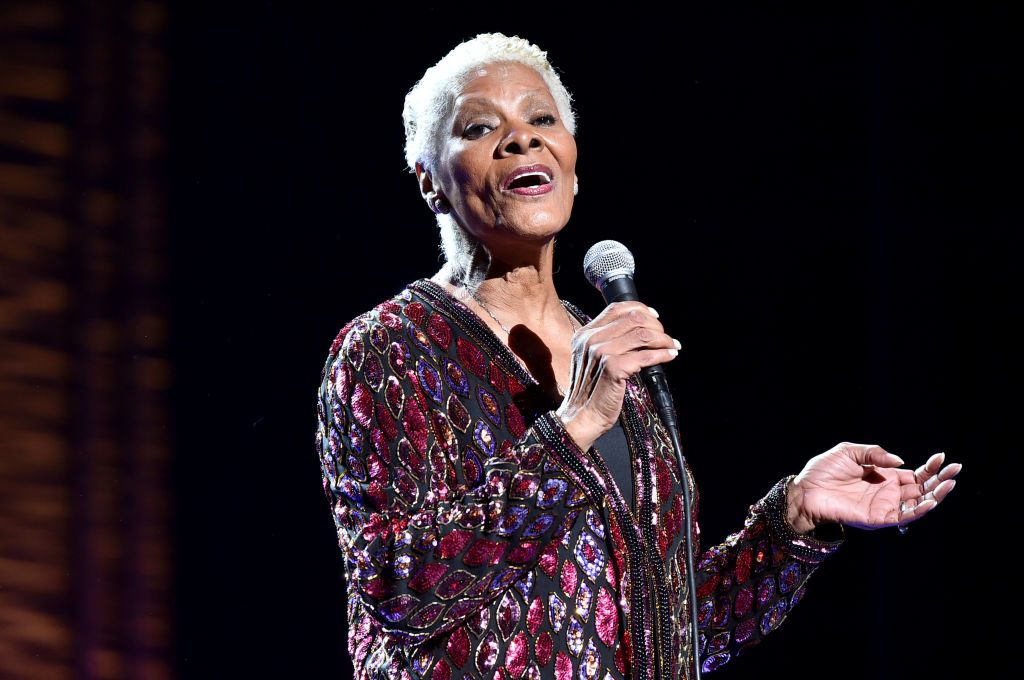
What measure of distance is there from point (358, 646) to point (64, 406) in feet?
2.37

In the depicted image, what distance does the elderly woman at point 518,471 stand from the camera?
1.26 meters

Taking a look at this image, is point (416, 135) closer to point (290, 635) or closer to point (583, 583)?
point (583, 583)

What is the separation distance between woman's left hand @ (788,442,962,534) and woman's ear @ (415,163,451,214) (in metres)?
0.69

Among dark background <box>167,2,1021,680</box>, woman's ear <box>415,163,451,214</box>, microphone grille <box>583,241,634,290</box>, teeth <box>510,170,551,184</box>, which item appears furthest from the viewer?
dark background <box>167,2,1021,680</box>

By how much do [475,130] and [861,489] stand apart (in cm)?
79

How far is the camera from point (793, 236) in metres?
2.66

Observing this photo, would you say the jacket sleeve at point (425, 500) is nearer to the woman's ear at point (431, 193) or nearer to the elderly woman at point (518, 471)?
the elderly woman at point (518, 471)

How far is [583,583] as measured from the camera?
135cm

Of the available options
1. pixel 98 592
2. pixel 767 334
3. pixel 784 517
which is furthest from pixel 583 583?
pixel 767 334

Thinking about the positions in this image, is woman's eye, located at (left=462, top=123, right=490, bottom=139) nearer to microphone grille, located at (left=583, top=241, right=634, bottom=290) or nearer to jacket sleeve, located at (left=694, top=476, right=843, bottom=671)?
microphone grille, located at (left=583, top=241, right=634, bottom=290)

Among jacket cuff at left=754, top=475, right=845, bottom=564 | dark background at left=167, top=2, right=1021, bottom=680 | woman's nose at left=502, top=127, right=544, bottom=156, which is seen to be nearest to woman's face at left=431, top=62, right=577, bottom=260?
woman's nose at left=502, top=127, right=544, bottom=156

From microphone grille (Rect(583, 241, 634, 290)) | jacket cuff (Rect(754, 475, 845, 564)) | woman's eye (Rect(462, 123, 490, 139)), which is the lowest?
jacket cuff (Rect(754, 475, 845, 564))

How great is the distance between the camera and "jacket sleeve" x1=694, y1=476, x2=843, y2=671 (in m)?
1.65

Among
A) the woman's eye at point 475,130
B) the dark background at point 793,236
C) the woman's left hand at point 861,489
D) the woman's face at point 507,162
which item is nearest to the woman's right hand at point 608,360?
the woman's face at point 507,162
